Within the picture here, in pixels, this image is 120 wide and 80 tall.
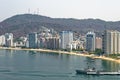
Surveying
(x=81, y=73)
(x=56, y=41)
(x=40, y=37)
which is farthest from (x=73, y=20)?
(x=81, y=73)

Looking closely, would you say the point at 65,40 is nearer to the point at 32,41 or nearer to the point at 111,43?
the point at 32,41

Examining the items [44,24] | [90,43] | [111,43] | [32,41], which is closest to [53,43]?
[32,41]

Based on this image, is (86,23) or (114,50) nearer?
(114,50)

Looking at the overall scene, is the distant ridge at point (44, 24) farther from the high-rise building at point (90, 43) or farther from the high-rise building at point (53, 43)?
the high-rise building at point (90, 43)

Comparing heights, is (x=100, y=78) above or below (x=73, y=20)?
below

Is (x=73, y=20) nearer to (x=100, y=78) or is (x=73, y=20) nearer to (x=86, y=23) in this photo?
(x=86, y=23)
